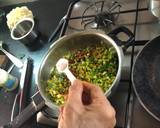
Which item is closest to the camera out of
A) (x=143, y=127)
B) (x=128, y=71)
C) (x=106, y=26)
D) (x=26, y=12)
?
(x=143, y=127)

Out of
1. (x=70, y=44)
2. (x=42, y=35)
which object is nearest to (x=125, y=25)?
(x=70, y=44)

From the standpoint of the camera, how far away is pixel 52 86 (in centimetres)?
77

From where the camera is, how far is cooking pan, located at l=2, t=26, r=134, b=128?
0.70 meters

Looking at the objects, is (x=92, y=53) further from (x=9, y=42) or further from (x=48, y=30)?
(x=9, y=42)

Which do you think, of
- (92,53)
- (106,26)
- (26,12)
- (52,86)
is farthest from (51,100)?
(26,12)

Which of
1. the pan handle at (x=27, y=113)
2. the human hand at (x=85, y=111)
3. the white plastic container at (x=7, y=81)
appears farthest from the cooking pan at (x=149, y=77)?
the white plastic container at (x=7, y=81)

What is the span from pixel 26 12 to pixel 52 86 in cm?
36

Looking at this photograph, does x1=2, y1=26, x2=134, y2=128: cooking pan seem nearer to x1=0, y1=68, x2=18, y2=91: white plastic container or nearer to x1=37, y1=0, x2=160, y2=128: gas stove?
x1=37, y1=0, x2=160, y2=128: gas stove

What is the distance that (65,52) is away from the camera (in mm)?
844

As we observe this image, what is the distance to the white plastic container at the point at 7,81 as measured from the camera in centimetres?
85

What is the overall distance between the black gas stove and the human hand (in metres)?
0.16

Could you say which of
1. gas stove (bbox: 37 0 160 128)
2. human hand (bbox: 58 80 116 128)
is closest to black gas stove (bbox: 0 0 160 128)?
gas stove (bbox: 37 0 160 128)

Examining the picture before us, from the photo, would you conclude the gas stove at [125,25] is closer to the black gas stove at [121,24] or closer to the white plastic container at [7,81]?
the black gas stove at [121,24]

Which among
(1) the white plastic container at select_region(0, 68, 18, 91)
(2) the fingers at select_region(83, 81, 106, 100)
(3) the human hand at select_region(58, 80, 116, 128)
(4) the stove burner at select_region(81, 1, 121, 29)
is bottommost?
(1) the white plastic container at select_region(0, 68, 18, 91)
